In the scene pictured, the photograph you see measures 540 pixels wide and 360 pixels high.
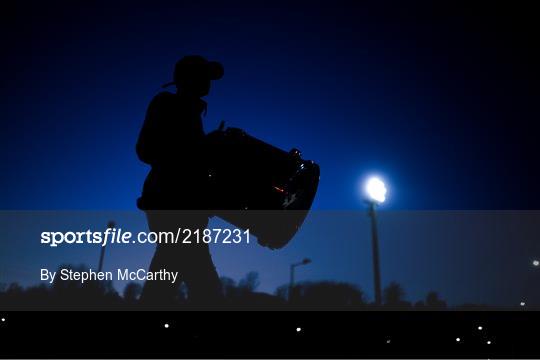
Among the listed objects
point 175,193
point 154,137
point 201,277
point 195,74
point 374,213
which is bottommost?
point 201,277

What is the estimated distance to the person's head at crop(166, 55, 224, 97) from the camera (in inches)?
106

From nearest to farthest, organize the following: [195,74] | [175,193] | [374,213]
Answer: [175,193], [195,74], [374,213]

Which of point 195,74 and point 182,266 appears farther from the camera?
point 195,74

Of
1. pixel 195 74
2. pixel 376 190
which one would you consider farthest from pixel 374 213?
pixel 195 74

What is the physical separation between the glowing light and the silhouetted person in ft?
67.3

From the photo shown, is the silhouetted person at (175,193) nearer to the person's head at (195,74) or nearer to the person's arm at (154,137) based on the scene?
the person's arm at (154,137)

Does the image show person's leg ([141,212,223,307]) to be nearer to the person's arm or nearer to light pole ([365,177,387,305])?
the person's arm

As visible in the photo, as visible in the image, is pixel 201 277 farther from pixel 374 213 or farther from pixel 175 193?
pixel 374 213

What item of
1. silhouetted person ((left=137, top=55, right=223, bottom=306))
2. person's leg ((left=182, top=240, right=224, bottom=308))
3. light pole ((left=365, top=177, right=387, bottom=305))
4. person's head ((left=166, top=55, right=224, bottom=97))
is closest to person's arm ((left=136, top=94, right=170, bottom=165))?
silhouetted person ((left=137, top=55, right=223, bottom=306))

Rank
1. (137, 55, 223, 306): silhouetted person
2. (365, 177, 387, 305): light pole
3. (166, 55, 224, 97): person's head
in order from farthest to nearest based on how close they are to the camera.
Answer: (365, 177, 387, 305): light pole, (166, 55, 224, 97): person's head, (137, 55, 223, 306): silhouetted person

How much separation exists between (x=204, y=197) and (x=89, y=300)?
1.66 metres

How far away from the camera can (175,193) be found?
8.03ft

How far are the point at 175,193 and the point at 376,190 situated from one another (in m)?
21.0

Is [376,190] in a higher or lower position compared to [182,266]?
higher
